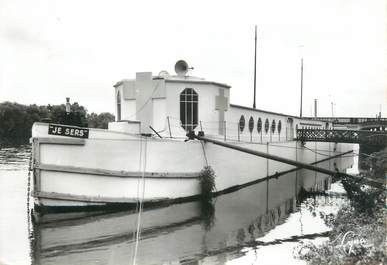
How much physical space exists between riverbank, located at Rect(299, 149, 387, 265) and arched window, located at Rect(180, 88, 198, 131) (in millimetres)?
6741

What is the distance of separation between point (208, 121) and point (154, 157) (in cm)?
386

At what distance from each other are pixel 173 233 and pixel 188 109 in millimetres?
6314

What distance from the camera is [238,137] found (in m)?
19.2

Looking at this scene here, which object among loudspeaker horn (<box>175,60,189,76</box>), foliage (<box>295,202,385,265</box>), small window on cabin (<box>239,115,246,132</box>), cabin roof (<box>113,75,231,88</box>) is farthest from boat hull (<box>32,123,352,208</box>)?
foliage (<box>295,202,385,265</box>)

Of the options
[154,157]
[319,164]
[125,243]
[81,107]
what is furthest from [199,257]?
[81,107]

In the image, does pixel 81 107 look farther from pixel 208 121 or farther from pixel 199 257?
pixel 199 257

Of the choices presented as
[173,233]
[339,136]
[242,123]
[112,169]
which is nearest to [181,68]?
[242,123]

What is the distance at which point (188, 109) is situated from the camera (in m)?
16.4

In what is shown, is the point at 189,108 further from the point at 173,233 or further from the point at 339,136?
the point at 339,136

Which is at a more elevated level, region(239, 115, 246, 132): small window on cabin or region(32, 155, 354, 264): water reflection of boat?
region(239, 115, 246, 132): small window on cabin

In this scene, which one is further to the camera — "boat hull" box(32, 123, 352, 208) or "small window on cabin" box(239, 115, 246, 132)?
"small window on cabin" box(239, 115, 246, 132)

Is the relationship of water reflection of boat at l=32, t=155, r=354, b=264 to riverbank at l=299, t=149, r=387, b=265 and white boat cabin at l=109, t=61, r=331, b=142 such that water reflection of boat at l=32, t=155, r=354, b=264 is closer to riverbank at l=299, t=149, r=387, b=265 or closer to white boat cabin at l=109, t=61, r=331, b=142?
riverbank at l=299, t=149, r=387, b=265

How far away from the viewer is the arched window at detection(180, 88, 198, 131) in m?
16.3

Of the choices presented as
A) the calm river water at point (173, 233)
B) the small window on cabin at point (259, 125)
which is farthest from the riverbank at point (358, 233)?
the small window on cabin at point (259, 125)
